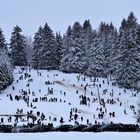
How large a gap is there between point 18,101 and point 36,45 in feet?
174

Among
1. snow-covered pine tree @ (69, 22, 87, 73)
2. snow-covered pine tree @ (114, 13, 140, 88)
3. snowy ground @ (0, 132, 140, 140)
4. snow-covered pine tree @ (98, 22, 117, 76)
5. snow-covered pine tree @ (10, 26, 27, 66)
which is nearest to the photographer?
snowy ground @ (0, 132, 140, 140)

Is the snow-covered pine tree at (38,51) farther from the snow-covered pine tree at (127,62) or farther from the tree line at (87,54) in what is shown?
the snow-covered pine tree at (127,62)

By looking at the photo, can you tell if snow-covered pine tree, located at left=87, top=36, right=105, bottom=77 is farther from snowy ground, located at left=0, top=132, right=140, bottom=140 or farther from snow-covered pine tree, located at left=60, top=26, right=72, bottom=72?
snowy ground, located at left=0, top=132, right=140, bottom=140

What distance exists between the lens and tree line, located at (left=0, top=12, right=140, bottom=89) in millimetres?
123000

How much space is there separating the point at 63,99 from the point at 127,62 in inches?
1126

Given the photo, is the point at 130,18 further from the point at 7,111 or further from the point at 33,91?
the point at 7,111

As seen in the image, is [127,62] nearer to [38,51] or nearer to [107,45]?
[107,45]

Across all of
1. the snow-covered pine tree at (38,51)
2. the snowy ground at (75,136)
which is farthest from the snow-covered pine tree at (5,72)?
the snowy ground at (75,136)

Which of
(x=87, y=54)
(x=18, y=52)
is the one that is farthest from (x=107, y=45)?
(x=18, y=52)

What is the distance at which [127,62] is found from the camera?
122500 mm

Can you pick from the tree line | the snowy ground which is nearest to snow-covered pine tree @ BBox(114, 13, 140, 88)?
the tree line

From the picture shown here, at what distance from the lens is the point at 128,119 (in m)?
88.5

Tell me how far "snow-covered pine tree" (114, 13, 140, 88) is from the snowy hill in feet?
10.2

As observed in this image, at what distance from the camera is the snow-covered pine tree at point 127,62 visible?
394ft
